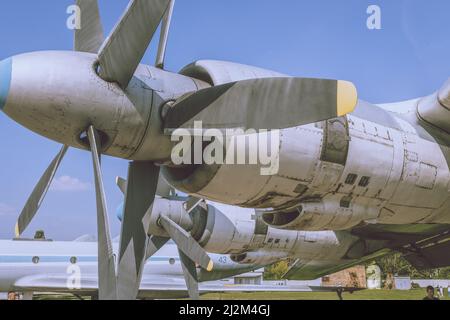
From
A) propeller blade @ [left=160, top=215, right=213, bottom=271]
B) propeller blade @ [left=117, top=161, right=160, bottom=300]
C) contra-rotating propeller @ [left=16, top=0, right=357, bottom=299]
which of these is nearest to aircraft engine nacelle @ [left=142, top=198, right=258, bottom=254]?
propeller blade @ [left=160, top=215, right=213, bottom=271]

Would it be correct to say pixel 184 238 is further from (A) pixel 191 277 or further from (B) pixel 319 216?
(B) pixel 319 216

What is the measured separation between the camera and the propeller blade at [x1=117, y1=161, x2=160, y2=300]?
19.7 ft

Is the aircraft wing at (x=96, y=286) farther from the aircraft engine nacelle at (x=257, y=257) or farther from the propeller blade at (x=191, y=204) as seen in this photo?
the propeller blade at (x=191, y=204)

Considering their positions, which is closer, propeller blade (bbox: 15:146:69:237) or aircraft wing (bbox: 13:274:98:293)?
propeller blade (bbox: 15:146:69:237)

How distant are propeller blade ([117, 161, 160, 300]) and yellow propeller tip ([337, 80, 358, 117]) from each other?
2.66 meters

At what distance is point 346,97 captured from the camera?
497 cm

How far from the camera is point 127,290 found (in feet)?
19.7

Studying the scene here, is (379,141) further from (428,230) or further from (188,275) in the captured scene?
(188,275)

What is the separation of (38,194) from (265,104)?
11.5 feet

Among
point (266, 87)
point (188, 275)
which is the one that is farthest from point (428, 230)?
point (266, 87)

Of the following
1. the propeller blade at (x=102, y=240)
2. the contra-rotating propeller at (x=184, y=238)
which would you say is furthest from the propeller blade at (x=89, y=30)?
the contra-rotating propeller at (x=184, y=238)

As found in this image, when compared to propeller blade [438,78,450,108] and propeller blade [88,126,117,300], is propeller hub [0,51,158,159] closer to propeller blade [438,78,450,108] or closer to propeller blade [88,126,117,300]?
propeller blade [88,126,117,300]

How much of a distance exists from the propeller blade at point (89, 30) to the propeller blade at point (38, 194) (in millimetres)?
1534
